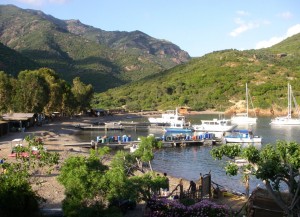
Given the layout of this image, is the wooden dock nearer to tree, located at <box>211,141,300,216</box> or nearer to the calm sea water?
the calm sea water

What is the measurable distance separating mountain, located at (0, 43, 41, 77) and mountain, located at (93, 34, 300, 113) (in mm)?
34112

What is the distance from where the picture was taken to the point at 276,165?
1219cm

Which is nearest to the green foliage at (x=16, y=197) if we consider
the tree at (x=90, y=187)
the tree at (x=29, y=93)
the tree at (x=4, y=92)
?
the tree at (x=90, y=187)

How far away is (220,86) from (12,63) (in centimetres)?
6948

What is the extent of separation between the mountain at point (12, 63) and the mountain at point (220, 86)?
34112mm

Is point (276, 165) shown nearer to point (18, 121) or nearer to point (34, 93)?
point (18, 121)

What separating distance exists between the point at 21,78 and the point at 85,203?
59901 mm

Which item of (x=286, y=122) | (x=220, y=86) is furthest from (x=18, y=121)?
(x=220, y=86)

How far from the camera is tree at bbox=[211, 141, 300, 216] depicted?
1207 cm

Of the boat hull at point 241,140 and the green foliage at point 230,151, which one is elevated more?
the green foliage at point 230,151

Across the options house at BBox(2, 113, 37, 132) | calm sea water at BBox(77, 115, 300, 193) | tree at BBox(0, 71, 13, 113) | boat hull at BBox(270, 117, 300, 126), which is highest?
tree at BBox(0, 71, 13, 113)

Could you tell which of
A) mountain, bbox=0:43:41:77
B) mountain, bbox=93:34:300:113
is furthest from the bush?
mountain, bbox=93:34:300:113

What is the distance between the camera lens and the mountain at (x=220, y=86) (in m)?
128

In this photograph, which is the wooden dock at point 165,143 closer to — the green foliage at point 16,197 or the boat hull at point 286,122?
the green foliage at point 16,197
